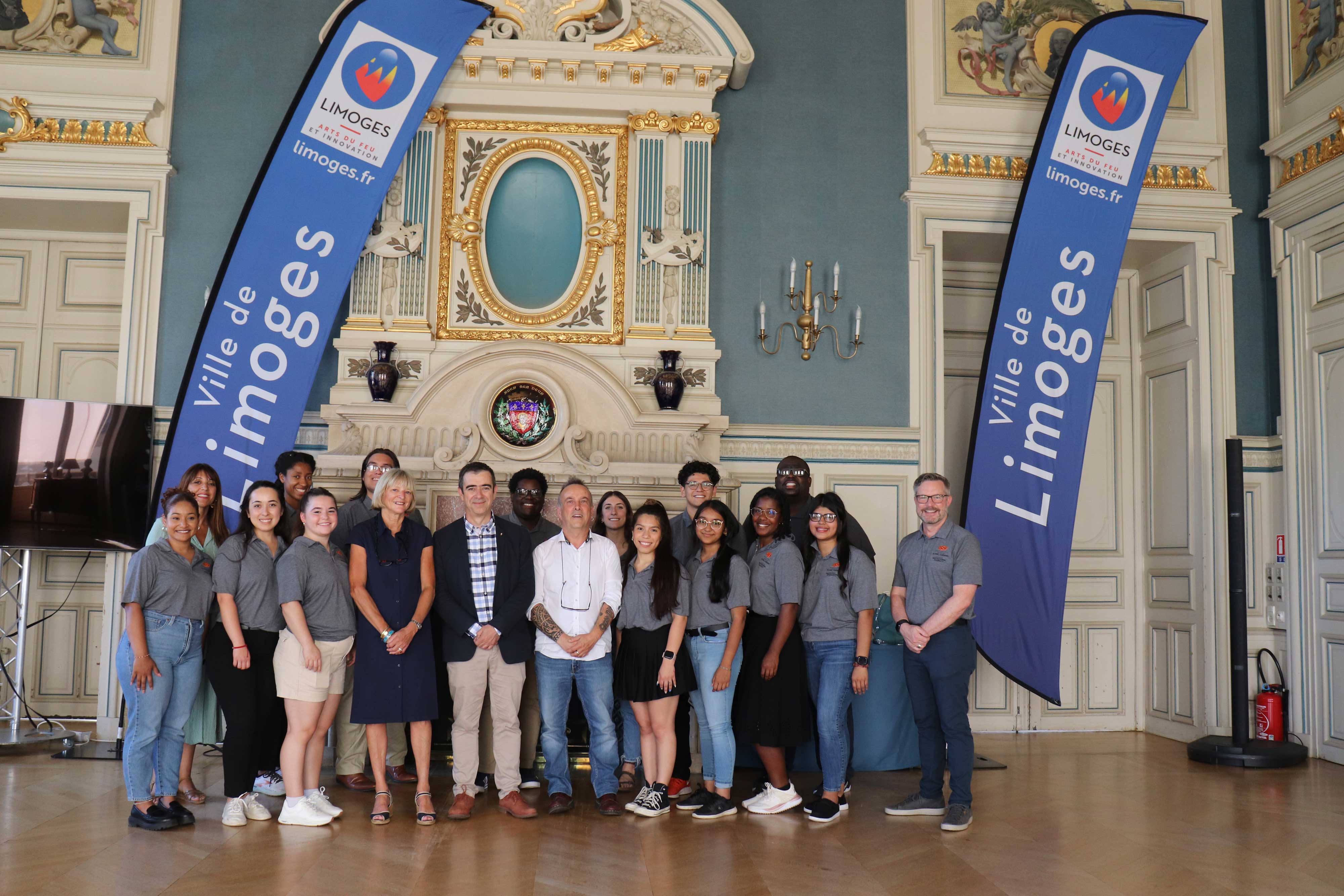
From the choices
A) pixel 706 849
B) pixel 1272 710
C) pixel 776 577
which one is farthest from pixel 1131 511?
pixel 706 849

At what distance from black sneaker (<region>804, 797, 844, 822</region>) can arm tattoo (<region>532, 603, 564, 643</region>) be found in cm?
131

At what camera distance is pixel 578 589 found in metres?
4.35

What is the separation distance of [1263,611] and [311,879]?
227 inches

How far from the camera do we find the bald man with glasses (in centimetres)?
427

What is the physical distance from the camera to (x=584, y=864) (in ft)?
11.7

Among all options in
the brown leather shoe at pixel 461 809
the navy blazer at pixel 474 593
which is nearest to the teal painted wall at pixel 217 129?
the navy blazer at pixel 474 593

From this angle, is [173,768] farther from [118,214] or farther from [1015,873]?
[118,214]

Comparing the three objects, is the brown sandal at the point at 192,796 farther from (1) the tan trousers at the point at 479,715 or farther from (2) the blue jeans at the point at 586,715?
(2) the blue jeans at the point at 586,715

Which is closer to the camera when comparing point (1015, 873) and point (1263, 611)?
point (1015, 873)

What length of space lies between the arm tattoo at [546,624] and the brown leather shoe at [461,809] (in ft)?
2.45

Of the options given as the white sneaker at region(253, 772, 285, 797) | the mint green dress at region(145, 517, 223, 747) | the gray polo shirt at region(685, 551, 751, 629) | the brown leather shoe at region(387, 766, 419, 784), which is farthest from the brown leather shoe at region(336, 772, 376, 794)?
the gray polo shirt at region(685, 551, 751, 629)

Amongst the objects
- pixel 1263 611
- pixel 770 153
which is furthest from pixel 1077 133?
pixel 1263 611

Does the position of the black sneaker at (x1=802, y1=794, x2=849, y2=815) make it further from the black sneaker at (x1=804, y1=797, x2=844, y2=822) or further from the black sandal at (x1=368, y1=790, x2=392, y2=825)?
the black sandal at (x1=368, y1=790, x2=392, y2=825)

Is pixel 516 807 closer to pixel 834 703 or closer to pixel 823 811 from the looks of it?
pixel 823 811
